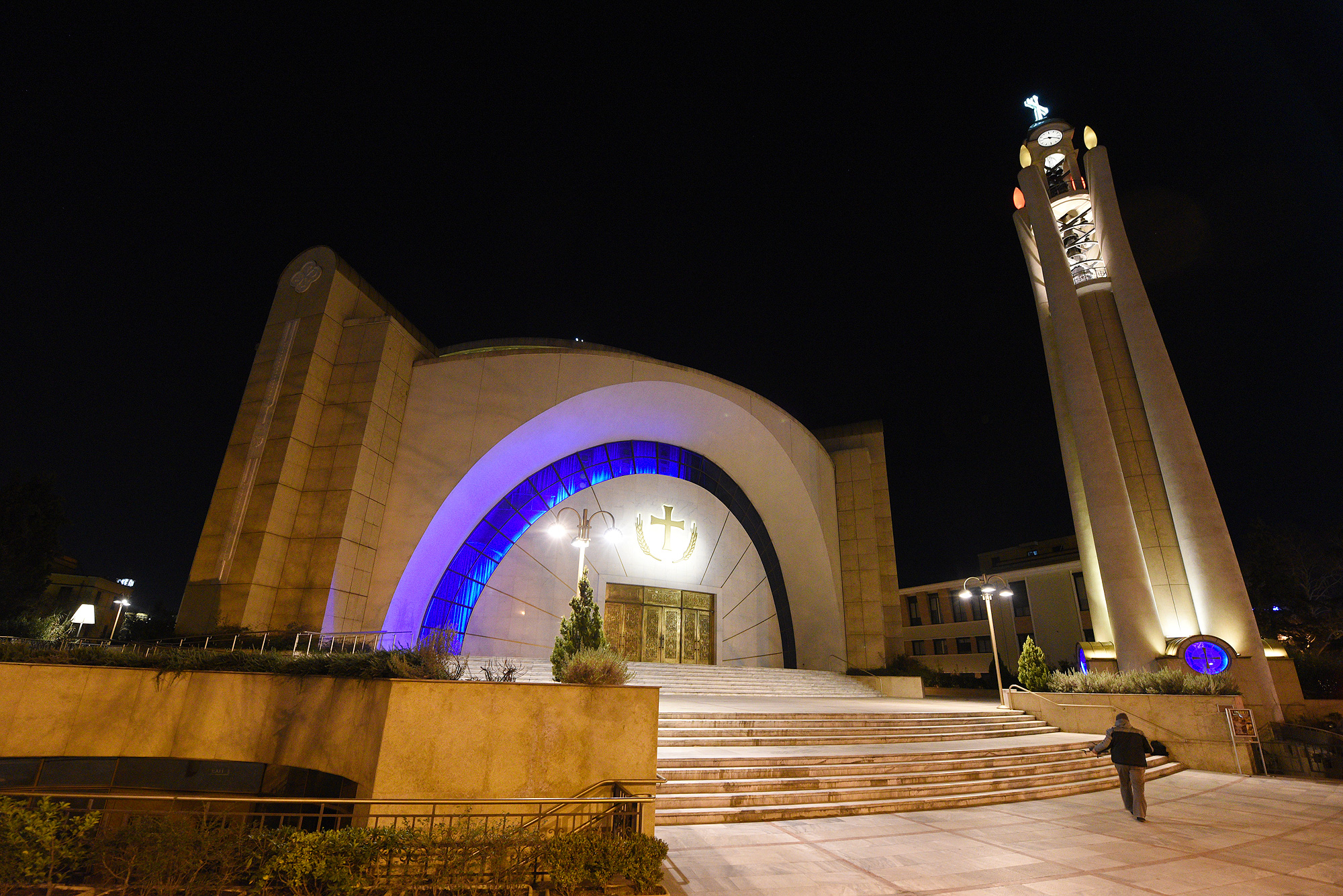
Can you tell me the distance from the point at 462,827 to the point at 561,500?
1841cm

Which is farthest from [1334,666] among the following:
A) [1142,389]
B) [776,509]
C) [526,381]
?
[526,381]

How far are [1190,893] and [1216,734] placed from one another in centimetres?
1007

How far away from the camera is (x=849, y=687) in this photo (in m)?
20.4

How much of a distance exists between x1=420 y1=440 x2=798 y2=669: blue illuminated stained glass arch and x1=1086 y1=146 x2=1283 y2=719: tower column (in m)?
14.3

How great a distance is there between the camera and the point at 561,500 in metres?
23.5

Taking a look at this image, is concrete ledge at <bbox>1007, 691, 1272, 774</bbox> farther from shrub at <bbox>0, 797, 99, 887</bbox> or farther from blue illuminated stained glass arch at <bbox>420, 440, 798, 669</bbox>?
shrub at <bbox>0, 797, 99, 887</bbox>

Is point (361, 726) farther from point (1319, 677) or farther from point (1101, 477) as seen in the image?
point (1319, 677)

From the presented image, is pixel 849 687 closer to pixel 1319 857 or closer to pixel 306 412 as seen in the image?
pixel 1319 857

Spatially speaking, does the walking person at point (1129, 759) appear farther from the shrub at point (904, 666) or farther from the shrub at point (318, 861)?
the shrub at point (904, 666)

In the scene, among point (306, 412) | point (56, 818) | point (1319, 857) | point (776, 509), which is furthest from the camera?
point (776, 509)

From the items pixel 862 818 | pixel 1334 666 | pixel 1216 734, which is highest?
pixel 1334 666

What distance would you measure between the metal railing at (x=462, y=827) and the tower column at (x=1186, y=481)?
1942cm

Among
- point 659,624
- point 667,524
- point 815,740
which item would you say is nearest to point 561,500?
point 667,524

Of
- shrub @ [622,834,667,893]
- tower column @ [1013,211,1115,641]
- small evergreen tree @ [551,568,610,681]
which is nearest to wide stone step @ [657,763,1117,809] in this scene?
shrub @ [622,834,667,893]
